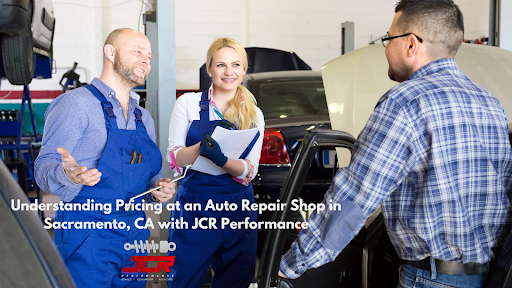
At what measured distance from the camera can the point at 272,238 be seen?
1.19 m

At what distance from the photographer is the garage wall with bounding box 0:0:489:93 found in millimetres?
7953

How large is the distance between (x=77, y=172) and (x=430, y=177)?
3.74 feet

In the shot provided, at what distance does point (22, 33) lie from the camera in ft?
8.73

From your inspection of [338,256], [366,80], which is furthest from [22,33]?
[338,256]

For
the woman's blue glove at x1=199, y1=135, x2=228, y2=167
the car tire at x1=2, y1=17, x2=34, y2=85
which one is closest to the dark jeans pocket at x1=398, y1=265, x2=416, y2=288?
the woman's blue glove at x1=199, y1=135, x2=228, y2=167

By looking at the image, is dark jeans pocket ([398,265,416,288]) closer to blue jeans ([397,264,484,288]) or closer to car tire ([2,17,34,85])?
blue jeans ([397,264,484,288])

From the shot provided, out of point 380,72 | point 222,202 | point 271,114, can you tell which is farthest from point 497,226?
point 271,114

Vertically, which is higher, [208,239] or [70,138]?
[70,138]

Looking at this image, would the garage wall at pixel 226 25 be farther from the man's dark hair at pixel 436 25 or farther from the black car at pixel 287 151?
the man's dark hair at pixel 436 25

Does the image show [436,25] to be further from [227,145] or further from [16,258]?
[16,258]

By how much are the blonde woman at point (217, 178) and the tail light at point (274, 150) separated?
67cm

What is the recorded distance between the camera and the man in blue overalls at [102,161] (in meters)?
1.60

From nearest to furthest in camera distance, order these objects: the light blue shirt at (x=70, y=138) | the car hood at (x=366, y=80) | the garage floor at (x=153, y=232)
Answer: the light blue shirt at (x=70, y=138)
the car hood at (x=366, y=80)
the garage floor at (x=153, y=232)

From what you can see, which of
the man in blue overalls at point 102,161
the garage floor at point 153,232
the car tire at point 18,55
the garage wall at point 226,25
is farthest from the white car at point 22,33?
the garage wall at point 226,25
